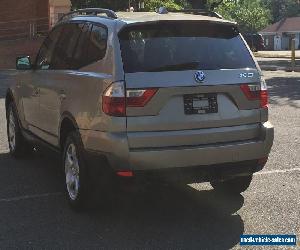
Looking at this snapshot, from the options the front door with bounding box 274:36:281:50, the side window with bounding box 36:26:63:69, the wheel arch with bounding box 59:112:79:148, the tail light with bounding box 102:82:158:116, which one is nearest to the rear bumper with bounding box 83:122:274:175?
the tail light with bounding box 102:82:158:116

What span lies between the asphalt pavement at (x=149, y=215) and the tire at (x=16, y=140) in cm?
63

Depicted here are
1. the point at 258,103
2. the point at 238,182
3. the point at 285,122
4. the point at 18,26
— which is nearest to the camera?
the point at 258,103

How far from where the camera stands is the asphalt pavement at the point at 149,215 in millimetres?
4711

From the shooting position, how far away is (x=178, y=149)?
4.82 meters

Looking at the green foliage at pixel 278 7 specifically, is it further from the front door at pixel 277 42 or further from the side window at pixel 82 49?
the side window at pixel 82 49

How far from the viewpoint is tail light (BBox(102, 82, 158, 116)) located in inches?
188

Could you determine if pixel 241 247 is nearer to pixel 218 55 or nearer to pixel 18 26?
pixel 218 55

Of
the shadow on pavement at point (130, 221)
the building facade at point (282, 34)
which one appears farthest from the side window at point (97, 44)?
the building facade at point (282, 34)

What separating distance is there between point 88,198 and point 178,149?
1.06 m

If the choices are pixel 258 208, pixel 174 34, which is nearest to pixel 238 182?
pixel 258 208

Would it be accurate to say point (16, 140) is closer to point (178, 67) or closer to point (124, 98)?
point (124, 98)

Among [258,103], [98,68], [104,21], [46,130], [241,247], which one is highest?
[104,21]

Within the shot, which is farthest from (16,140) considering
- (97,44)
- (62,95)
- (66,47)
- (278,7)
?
(278,7)

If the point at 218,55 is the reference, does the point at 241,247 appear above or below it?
below
